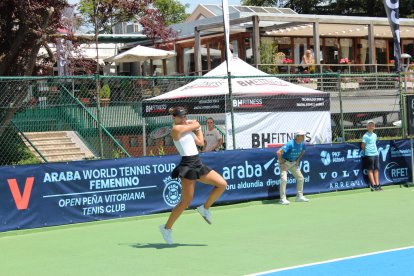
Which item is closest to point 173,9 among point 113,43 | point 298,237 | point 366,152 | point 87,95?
point 113,43

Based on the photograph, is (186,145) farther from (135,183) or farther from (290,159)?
(290,159)

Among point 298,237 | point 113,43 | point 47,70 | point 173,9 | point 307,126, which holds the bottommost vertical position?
point 298,237

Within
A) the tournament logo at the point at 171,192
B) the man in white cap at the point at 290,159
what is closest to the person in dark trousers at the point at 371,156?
the man in white cap at the point at 290,159

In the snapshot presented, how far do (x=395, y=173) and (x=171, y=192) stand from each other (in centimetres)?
658

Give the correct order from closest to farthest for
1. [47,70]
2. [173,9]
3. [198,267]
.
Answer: [198,267] → [47,70] → [173,9]

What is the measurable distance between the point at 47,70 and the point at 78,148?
2.63m

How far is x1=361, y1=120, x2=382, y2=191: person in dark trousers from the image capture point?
16578 mm

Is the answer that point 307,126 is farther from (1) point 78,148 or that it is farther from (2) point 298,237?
(2) point 298,237

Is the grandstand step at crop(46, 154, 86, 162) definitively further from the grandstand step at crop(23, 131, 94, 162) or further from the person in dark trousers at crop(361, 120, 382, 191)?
the person in dark trousers at crop(361, 120, 382, 191)

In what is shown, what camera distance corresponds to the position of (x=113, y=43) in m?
33.1

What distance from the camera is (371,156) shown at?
54.6 feet

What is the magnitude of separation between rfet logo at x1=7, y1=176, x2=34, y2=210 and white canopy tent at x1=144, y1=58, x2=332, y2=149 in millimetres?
4796

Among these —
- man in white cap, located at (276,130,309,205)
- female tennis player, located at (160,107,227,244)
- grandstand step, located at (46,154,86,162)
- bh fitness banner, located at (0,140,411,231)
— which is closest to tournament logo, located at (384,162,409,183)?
bh fitness banner, located at (0,140,411,231)

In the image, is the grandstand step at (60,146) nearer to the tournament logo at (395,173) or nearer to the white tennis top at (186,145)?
the tournament logo at (395,173)
